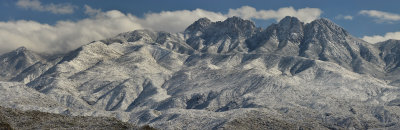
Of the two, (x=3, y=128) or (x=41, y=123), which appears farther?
(x=41, y=123)

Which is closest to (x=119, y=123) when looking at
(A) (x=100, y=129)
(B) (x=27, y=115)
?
(A) (x=100, y=129)

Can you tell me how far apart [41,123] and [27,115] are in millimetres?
13782

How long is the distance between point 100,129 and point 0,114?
105 ft

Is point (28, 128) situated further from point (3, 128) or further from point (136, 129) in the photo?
point (136, 129)

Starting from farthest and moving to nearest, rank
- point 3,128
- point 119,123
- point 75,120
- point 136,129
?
point 75,120 → point 119,123 → point 136,129 → point 3,128

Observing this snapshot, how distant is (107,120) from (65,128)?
20.8m

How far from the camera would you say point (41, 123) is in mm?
147000

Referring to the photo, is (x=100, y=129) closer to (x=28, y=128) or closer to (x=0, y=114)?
(x=28, y=128)

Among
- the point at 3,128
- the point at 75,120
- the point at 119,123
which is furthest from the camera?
the point at 75,120

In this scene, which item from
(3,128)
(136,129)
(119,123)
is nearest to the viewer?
(3,128)

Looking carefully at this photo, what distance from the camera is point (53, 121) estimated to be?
15250 centimetres

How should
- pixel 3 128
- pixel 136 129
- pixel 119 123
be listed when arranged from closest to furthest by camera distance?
pixel 3 128, pixel 136 129, pixel 119 123

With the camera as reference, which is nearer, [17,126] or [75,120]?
[17,126]

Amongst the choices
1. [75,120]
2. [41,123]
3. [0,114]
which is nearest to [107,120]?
[75,120]
